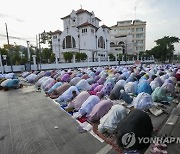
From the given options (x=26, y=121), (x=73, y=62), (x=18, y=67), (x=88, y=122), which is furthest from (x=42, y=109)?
(x=73, y=62)

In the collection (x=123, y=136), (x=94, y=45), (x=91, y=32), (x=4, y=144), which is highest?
(x=91, y=32)

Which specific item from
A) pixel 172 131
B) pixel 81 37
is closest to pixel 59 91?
pixel 172 131

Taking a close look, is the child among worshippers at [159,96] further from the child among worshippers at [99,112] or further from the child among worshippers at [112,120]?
the child among worshippers at [112,120]

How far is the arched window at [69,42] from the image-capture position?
43.0 metres

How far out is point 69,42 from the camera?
4338 centimetres

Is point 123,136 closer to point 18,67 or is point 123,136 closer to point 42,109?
point 42,109

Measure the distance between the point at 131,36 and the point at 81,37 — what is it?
31.4 metres

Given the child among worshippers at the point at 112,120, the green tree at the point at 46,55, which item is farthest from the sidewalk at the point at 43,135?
the green tree at the point at 46,55

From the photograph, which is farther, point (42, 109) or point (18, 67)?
point (18, 67)

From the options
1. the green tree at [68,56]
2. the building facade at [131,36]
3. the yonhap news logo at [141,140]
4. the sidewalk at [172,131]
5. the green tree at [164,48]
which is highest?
the building facade at [131,36]

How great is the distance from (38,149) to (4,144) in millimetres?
1196

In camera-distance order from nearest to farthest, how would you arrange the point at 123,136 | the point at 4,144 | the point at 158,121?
the point at 123,136 < the point at 4,144 < the point at 158,121

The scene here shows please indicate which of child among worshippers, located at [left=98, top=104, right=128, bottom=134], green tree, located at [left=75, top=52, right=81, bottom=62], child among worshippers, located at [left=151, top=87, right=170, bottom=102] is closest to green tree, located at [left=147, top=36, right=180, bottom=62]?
green tree, located at [left=75, top=52, right=81, bottom=62]

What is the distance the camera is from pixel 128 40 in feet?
210
